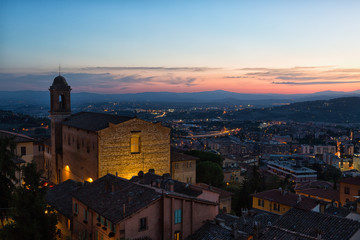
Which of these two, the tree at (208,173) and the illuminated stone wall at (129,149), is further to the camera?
the tree at (208,173)

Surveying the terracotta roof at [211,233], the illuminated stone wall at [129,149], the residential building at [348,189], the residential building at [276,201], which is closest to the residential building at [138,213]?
the terracotta roof at [211,233]

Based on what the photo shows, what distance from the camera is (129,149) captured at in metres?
33.0

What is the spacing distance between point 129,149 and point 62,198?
353 inches

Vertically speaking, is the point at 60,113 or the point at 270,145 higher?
the point at 60,113

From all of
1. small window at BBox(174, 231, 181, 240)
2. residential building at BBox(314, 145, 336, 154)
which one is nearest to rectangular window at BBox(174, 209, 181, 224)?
A: small window at BBox(174, 231, 181, 240)

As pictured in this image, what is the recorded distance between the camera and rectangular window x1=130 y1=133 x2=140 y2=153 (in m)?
33.4

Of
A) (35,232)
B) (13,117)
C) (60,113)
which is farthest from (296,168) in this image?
(13,117)

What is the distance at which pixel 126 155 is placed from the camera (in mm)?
32719

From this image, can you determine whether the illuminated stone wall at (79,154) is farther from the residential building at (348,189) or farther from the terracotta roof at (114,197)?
the residential building at (348,189)

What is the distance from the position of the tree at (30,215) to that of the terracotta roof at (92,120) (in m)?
15.9

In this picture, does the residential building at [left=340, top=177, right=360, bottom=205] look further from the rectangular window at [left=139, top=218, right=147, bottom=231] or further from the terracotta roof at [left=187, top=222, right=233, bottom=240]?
the rectangular window at [left=139, top=218, right=147, bottom=231]

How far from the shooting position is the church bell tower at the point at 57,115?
141 feet

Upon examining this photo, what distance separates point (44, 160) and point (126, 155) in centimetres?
2134

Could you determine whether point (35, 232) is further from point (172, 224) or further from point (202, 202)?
point (202, 202)
